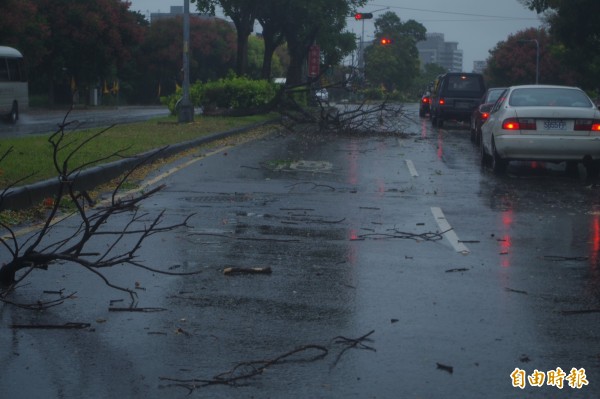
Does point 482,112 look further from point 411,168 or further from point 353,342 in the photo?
point 353,342

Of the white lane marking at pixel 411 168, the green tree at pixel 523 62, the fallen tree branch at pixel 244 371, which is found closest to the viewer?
the fallen tree branch at pixel 244 371

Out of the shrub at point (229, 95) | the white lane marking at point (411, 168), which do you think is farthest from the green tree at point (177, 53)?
the white lane marking at point (411, 168)

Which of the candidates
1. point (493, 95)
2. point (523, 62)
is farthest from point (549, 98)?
point (523, 62)

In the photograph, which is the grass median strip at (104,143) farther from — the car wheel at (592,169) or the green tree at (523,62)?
the green tree at (523,62)

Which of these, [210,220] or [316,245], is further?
[210,220]

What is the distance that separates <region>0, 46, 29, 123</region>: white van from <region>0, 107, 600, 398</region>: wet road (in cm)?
2367

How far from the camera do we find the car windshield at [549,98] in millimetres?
16562

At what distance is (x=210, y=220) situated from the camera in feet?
36.0

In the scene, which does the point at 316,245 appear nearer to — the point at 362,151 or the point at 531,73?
the point at 362,151

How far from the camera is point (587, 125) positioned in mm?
15844

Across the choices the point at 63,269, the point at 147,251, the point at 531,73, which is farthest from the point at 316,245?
the point at 531,73

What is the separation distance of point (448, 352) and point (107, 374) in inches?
77.3

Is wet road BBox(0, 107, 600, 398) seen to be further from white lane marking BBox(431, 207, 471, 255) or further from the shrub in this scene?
the shrub

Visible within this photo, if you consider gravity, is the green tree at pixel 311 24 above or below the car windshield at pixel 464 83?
above
